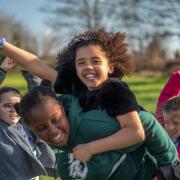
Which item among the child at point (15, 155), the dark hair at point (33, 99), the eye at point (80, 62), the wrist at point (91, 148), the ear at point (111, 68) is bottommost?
the child at point (15, 155)

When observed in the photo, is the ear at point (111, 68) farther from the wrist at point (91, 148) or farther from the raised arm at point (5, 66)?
the raised arm at point (5, 66)

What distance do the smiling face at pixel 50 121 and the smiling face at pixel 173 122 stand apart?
3.68 ft

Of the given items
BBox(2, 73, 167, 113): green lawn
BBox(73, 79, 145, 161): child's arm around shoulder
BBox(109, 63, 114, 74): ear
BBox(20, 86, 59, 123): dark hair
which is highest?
BBox(109, 63, 114, 74): ear

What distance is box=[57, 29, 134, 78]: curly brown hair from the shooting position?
2467 mm

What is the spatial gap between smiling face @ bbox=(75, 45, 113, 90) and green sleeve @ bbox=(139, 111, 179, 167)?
282 mm

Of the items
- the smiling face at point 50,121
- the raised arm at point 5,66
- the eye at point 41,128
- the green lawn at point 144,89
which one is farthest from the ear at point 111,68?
the green lawn at point 144,89

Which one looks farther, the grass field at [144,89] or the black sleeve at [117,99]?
the grass field at [144,89]

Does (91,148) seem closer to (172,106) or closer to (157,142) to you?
(157,142)

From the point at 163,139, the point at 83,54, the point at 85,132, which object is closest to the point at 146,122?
the point at 163,139

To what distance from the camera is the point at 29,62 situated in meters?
2.66

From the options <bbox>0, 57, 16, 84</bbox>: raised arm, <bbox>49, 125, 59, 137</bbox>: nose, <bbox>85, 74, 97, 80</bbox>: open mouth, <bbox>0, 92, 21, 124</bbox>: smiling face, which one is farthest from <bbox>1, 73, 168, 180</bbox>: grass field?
<bbox>49, 125, 59, 137</bbox>: nose

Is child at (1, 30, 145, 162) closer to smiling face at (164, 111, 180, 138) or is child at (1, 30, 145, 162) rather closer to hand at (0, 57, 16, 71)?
hand at (0, 57, 16, 71)

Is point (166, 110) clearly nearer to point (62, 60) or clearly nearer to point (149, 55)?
point (62, 60)

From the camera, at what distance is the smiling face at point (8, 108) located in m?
3.66
